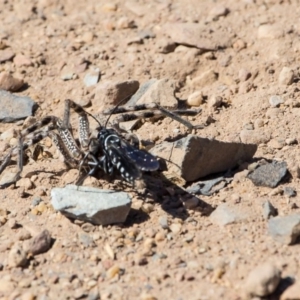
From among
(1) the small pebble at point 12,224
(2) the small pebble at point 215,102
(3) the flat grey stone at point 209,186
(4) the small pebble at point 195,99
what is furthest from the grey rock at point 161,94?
(1) the small pebble at point 12,224

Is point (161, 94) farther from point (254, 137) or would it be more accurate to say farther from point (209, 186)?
point (209, 186)

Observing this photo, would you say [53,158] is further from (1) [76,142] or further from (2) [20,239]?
(2) [20,239]

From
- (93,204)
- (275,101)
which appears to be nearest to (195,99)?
(275,101)

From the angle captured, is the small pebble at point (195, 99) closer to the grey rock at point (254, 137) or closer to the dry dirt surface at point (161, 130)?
the dry dirt surface at point (161, 130)

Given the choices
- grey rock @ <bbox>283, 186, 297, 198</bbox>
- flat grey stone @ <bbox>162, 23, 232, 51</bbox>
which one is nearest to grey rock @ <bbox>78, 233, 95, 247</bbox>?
grey rock @ <bbox>283, 186, 297, 198</bbox>

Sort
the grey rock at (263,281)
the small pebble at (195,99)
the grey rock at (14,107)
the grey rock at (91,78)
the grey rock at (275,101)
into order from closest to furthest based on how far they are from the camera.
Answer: the grey rock at (263,281) < the grey rock at (275,101) < the small pebble at (195,99) < the grey rock at (14,107) < the grey rock at (91,78)

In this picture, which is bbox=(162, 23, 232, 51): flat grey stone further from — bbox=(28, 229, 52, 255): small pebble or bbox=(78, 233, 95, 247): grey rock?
bbox=(28, 229, 52, 255): small pebble

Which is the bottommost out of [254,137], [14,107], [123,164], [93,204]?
[14,107]
